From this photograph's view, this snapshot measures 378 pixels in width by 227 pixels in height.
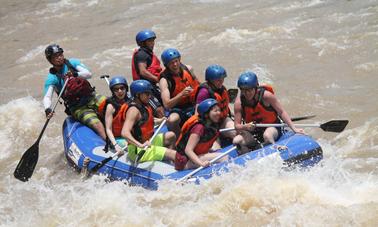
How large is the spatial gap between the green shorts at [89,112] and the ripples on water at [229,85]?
0.70 meters

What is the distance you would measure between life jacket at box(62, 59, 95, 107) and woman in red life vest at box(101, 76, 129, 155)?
1.92 feet

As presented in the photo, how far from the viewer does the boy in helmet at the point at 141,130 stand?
597 cm

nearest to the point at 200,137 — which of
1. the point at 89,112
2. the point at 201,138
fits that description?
the point at 201,138

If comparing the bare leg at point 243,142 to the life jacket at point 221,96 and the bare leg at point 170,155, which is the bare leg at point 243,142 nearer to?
the life jacket at point 221,96

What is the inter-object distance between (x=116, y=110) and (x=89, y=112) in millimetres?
608

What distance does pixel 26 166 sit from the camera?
6.93 m

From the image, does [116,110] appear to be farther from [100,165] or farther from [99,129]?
[100,165]

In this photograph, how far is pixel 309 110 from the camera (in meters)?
8.13

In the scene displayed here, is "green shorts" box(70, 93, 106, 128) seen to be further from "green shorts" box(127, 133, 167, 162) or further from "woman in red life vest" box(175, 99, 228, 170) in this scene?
"woman in red life vest" box(175, 99, 228, 170)

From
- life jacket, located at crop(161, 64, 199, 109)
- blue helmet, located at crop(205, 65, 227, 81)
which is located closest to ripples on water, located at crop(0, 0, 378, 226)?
blue helmet, located at crop(205, 65, 227, 81)

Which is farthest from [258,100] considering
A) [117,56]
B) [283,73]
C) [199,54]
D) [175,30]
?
[175,30]

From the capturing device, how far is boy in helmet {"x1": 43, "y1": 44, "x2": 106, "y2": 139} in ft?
22.6

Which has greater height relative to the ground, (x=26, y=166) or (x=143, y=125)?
(x=143, y=125)

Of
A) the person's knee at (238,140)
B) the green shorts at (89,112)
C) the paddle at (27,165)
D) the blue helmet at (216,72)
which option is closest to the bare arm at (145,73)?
the green shorts at (89,112)
